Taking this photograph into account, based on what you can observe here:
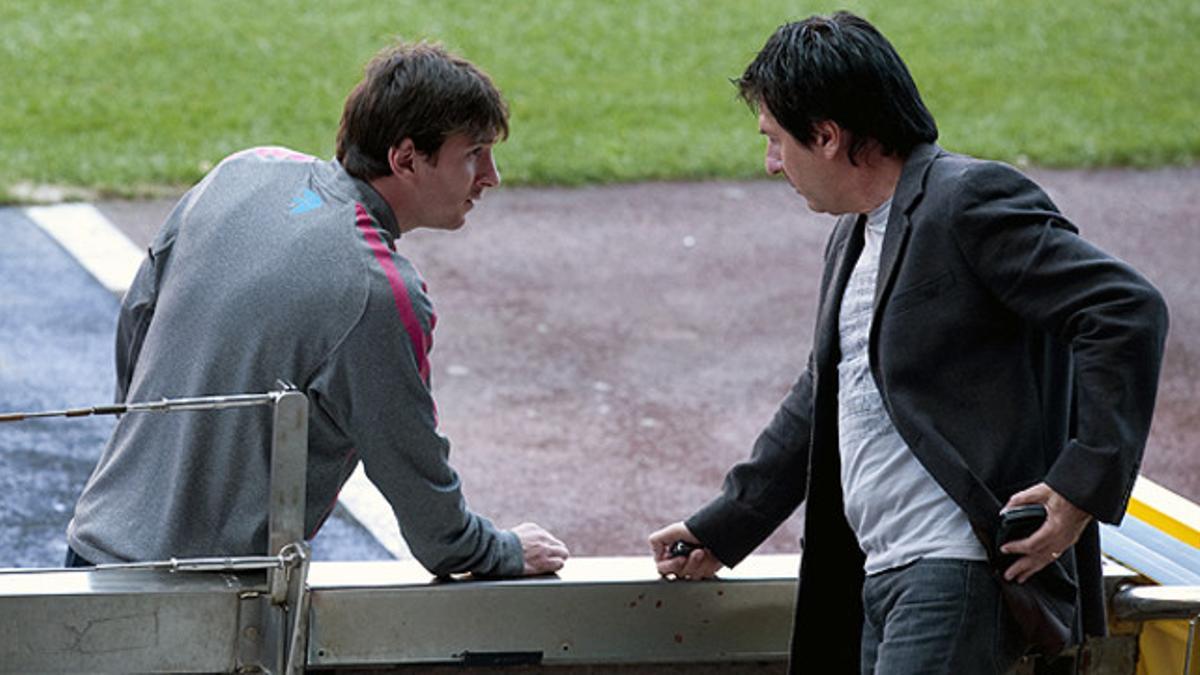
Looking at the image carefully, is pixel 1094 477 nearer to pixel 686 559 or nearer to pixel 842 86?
pixel 842 86

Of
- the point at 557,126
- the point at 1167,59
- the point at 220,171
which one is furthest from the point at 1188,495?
the point at 1167,59

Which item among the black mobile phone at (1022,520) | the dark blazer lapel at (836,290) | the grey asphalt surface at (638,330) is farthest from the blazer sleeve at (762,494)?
the grey asphalt surface at (638,330)

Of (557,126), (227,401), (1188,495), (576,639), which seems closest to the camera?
(227,401)

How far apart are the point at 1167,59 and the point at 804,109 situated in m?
13.0

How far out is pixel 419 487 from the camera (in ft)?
11.2

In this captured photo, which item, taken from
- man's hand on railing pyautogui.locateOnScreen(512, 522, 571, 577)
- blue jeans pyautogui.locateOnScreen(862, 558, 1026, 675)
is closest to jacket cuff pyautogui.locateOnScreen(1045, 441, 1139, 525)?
blue jeans pyautogui.locateOnScreen(862, 558, 1026, 675)

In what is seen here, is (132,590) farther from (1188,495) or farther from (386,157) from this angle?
(1188,495)

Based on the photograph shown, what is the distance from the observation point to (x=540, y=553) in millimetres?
3650

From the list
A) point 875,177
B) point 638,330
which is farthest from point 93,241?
point 875,177

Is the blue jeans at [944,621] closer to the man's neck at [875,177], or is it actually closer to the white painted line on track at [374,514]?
the man's neck at [875,177]

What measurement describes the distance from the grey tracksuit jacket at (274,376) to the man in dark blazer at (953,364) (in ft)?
2.23

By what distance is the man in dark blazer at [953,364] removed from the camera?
10.0 ft

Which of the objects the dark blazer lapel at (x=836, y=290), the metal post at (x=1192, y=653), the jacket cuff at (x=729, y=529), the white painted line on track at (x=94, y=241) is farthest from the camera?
the white painted line on track at (x=94, y=241)

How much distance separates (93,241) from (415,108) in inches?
271
